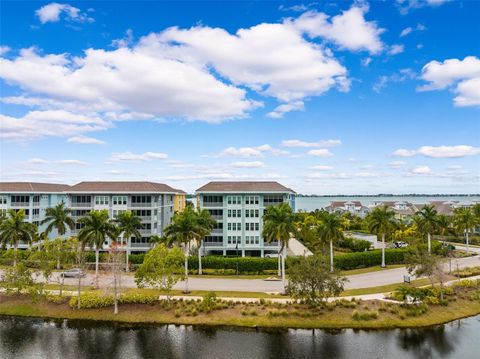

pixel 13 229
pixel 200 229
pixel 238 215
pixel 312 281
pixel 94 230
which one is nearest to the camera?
pixel 312 281

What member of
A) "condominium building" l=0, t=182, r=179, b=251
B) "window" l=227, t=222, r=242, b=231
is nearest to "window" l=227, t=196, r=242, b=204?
"window" l=227, t=222, r=242, b=231

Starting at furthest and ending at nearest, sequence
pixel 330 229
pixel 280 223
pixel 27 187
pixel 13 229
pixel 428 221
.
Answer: pixel 27 187, pixel 428 221, pixel 13 229, pixel 330 229, pixel 280 223

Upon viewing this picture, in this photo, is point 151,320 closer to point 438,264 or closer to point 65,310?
point 65,310

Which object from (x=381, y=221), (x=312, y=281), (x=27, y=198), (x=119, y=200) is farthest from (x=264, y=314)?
(x=27, y=198)

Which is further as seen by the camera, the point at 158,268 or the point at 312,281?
the point at 158,268

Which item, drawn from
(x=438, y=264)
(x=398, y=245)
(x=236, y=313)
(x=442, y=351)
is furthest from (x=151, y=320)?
(x=398, y=245)

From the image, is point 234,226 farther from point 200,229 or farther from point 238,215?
point 200,229

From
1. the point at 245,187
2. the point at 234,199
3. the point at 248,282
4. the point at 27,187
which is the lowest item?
the point at 248,282
